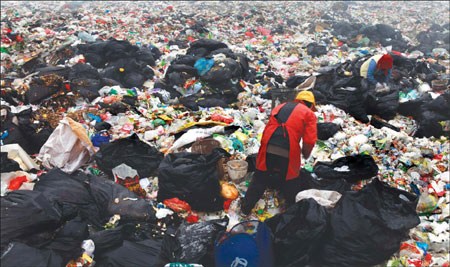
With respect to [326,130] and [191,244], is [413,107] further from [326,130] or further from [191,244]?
[191,244]

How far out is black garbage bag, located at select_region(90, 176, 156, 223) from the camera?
324 centimetres

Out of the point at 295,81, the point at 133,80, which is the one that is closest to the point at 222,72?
the point at 295,81

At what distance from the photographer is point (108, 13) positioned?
13.7 metres

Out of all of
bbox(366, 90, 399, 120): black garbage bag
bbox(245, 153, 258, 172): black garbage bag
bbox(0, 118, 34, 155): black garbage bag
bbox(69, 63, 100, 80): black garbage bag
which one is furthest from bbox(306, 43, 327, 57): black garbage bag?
bbox(0, 118, 34, 155): black garbage bag

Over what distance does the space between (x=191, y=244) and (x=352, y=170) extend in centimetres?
195

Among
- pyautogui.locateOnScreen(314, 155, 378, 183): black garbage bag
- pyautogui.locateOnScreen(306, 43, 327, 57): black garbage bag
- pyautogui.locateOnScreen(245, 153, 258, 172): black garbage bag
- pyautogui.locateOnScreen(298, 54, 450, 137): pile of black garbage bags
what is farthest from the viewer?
pyautogui.locateOnScreen(306, 43, 327, 57): black garbage bag

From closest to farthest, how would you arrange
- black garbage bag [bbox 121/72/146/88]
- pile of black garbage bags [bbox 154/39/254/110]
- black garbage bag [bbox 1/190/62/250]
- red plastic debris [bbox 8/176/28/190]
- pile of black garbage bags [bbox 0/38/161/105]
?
black garbage bag [bbox 1/190/62/250] < red plastic debris [bbox 8/176/28/190] < pile of black garbage bags [bbox 0/38/161/105] < pile of black garbage bags [bbox 154/39/254/110] < black garbage bag [bbox 121/72/146/88]

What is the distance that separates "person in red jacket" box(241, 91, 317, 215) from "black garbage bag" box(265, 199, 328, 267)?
1.81 ft

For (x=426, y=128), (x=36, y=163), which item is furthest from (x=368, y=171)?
Answer: (x=36, y=163)

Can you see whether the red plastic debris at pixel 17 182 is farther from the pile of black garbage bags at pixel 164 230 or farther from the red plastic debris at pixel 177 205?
the red plastic debris at pixel 177 205

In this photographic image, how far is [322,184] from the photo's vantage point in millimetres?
3746

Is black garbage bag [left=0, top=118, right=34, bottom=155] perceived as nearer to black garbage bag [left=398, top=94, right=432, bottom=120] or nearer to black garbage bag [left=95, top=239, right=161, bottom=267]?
black garbage bag [left=95, top=239, right=161, bottom=267]

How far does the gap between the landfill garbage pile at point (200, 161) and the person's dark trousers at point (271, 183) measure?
0.15m

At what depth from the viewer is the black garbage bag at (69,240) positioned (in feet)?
8.72
